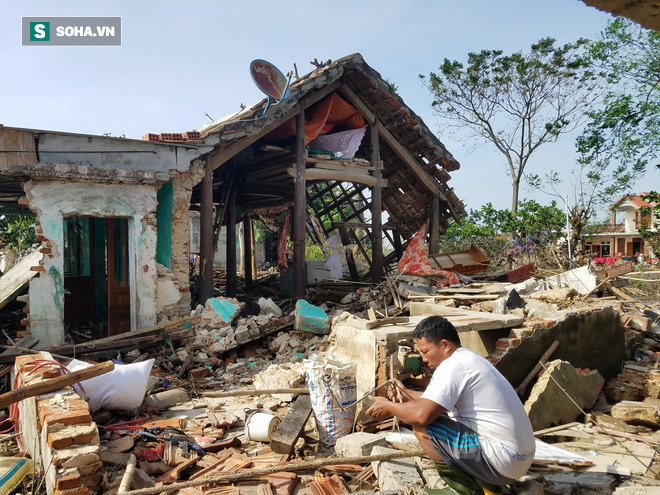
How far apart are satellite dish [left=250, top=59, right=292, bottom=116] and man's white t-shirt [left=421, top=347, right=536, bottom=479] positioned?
7613 mm

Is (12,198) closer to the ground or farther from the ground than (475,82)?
closer to the ground

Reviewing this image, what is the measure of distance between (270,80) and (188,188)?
2.77 metres

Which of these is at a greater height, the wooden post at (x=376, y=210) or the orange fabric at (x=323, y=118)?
the orange fabric at (x=323, y=118)

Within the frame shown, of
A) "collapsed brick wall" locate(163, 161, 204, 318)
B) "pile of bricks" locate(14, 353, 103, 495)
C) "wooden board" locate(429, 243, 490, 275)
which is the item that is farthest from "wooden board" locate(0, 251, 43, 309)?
"wooden board" locate(429, 243, 490, 275)

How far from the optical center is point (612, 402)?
628 centimetres

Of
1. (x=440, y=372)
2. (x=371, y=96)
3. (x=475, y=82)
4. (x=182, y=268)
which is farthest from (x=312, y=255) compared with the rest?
(x=440, y=372)

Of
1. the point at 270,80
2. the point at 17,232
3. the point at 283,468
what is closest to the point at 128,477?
the point at 283,468

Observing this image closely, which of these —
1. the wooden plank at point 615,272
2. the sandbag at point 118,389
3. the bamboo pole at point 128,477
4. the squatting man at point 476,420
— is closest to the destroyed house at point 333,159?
the sandbag at point 118,389

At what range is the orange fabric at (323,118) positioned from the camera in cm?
1128

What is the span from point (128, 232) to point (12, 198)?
4.79m

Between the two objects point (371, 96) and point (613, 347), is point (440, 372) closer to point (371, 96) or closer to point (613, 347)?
point (613, 347)

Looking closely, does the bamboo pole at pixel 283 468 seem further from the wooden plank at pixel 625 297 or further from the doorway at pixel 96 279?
the wooden plank at pixel 625 297

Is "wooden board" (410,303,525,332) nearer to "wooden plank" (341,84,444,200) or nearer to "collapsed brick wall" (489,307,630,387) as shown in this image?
"collapsed brick wall" (489,307,630,387)

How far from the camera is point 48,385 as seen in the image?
452 centimetres
